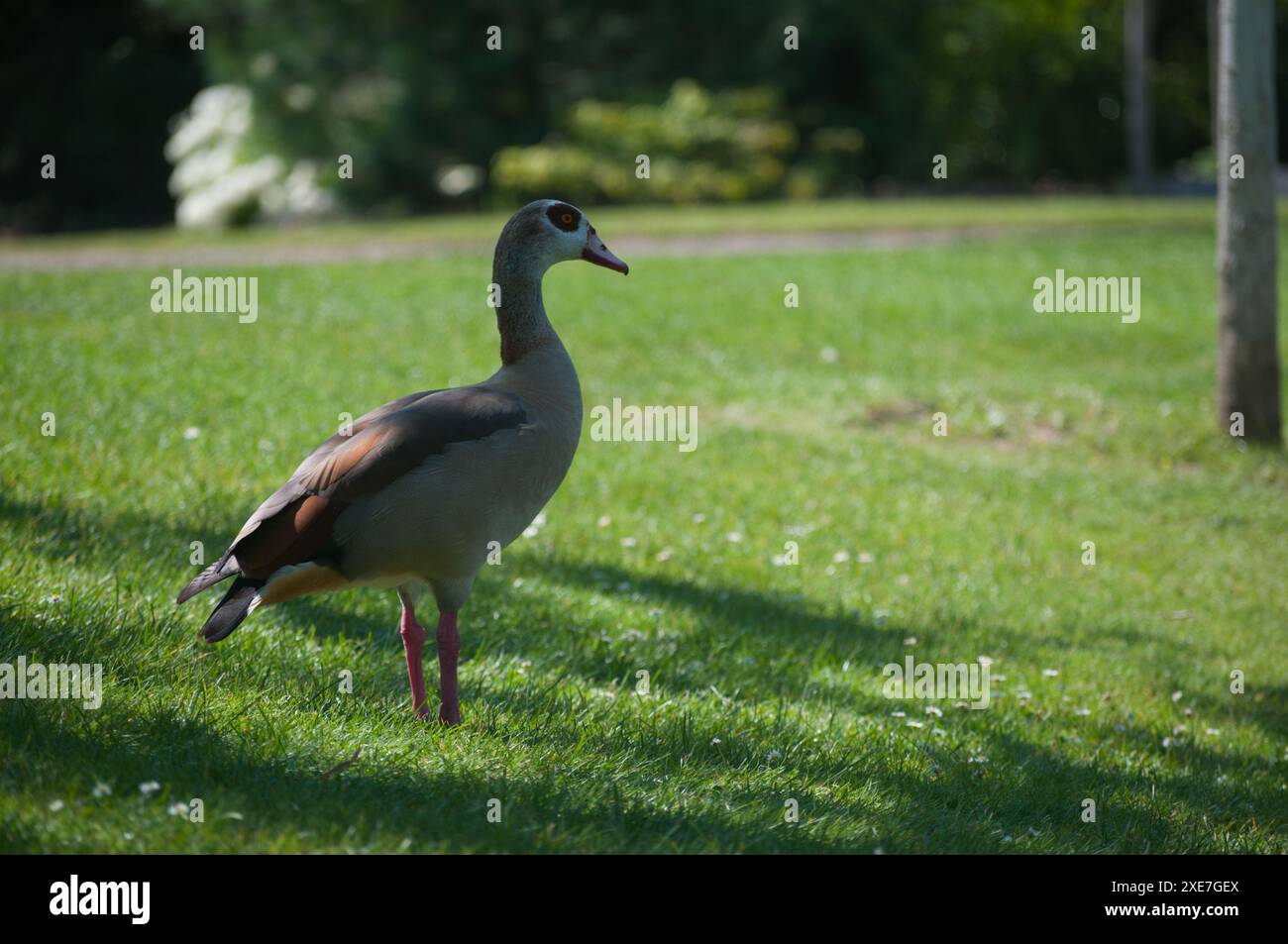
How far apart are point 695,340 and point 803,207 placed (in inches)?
466

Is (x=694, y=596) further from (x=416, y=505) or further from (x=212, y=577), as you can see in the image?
(x=212, y=577)

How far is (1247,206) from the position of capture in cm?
1135

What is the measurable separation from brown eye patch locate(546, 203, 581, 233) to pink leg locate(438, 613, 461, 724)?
167cm

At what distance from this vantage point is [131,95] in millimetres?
30625

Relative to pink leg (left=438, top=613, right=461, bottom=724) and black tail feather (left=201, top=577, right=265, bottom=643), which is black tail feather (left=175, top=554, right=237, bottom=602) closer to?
black tail feather (left=201, top=577, right=265, bottom=643)

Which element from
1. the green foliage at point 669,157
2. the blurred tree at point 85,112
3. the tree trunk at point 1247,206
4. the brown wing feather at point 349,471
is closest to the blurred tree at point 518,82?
the blurred tree at point 85,112

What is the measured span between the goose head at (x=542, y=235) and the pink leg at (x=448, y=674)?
1.51 metres

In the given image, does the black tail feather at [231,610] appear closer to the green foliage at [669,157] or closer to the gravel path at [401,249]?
the gravel path at [401,249]

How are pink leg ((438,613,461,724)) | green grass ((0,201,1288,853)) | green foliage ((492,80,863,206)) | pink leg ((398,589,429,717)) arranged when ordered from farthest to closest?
green foliage ((492,80,863,206)), pink leg ((398,589,429,717)), pink leg ((438,613,461,724)), green grass ((0,201,1288,853))

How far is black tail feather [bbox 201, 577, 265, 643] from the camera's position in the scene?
452 cm

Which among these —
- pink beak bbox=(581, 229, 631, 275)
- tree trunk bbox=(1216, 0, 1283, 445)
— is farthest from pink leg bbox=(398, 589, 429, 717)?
tree trunk bbox=(1216, 0, 1283, 445)

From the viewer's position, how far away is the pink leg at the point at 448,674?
5.12 meters
